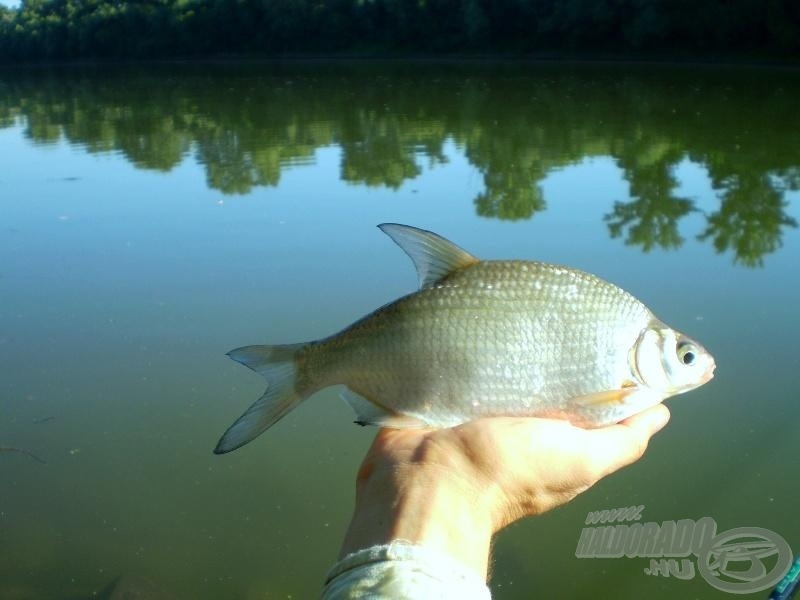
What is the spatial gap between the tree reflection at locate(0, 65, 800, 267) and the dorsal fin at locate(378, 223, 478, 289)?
521cm

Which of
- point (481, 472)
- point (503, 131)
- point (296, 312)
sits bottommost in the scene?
point (296, 312)

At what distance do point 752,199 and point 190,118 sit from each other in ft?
44.4

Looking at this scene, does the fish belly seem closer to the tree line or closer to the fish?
the fish

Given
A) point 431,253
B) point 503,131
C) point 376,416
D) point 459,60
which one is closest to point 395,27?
point 459,60

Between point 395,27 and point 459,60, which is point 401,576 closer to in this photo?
point 459,60

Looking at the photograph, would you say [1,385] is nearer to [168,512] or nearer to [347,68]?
[168,512]

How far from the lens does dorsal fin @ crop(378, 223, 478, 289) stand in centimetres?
218

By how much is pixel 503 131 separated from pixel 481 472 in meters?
13.6

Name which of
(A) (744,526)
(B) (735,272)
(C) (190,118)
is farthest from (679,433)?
(C) (190,118)

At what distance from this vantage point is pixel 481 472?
6.79 feet

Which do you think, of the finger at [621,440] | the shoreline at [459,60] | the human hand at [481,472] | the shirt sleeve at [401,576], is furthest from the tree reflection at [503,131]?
the shirt sleeve at [401,576]

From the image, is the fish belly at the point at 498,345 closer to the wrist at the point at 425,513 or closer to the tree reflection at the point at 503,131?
the wrist at the point at 425,513

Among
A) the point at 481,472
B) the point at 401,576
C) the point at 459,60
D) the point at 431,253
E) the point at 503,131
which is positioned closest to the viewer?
the point at 401,576

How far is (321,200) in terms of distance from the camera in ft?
32.2
